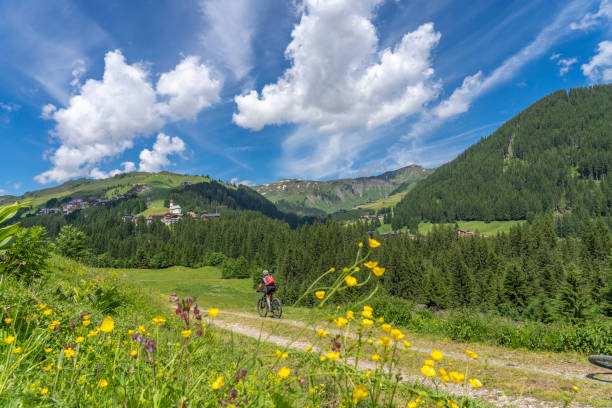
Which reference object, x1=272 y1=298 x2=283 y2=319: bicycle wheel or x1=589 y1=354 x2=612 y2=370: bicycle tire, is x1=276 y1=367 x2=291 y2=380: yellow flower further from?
x1=272 y1=298 x2=283 y2=319: bicycle wheel

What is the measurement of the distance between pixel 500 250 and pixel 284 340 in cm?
12599

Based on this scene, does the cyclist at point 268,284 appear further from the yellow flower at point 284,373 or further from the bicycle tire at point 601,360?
the yellow flower at point 284,373

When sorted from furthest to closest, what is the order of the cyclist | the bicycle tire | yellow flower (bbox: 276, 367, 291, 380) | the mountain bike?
the mountain bike → the cyclist → the bicycle tire → yellow flower (bbox: 276, 367, 291, 380)

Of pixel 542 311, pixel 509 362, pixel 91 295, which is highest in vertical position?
pixel 91 295

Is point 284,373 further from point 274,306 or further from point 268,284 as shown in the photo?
point 274,306

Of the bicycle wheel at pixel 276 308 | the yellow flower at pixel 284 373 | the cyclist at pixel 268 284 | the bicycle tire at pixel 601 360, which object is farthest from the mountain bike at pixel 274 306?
the yellow flower at pixel 284 373

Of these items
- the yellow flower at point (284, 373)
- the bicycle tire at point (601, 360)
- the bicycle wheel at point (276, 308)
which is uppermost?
the yellow flower at point (284, 373)

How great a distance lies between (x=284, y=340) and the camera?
11250mm

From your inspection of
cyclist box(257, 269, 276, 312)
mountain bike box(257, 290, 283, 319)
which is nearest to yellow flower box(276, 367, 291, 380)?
cyclist box(257, 269, 276, 312)

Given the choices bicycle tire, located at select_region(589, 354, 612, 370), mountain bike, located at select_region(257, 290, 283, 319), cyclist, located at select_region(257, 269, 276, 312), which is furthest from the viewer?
mountain bike, located at select_region(257, 290, 283, 319)

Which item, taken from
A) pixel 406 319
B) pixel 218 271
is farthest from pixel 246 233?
pixel 406 319

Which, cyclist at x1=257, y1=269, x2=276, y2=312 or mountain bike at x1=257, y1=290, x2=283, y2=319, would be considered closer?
cyclist at x1=257, y1=269, x2=276, y2=312

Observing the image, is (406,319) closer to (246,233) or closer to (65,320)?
(65,320)

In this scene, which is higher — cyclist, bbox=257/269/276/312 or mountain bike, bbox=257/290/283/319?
cyclist, bbox=257/269/276/312
